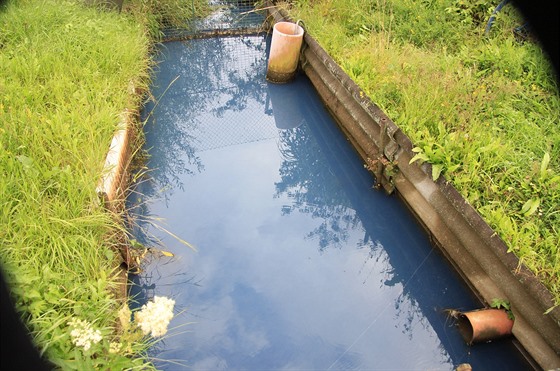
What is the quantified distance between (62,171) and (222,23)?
6.17m

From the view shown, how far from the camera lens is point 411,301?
3.87 meters

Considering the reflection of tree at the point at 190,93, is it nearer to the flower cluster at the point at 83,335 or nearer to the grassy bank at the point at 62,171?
the grassy bank at the point at 62,171

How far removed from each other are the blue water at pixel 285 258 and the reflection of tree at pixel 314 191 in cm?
2

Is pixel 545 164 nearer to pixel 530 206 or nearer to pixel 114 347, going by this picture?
pixel 530 206

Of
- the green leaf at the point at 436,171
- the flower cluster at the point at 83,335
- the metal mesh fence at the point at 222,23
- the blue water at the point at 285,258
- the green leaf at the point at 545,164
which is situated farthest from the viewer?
the metal mesh fence at the point at 222,23

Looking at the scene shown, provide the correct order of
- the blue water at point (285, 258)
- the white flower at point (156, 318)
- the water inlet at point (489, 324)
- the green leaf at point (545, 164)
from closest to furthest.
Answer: the white flower at point (156, 318)
the water inlet at point (489, 324)
the blue water at point (285, 258)
the green leaf at point (545, 164)

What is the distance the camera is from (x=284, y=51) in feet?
21.3

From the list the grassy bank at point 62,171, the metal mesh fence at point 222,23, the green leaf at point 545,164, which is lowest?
the metal mesh fence at point 222,23

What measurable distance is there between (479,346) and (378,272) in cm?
106

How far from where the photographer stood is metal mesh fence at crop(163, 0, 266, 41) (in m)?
8.12

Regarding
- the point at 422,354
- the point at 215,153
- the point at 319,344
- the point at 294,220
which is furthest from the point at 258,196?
the point at 422,354

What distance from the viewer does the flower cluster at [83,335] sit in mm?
2289

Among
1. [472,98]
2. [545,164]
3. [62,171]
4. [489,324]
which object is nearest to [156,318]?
[62,171]

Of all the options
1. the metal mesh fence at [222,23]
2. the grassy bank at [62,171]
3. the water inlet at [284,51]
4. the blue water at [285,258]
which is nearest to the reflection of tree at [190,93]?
the blue water at [285,258]
